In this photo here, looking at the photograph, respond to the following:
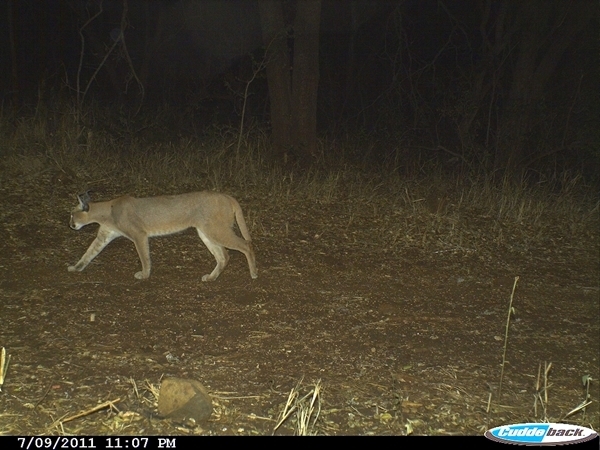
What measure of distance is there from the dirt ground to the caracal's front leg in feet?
0.35

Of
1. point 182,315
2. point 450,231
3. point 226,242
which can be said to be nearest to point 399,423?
point 182,315

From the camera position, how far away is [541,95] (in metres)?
11.9

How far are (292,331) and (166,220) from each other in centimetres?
176

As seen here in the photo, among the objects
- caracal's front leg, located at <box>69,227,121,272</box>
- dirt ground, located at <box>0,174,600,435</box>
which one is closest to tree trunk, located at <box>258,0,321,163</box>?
dirt ground, located at <box>0,174,600,435</box>

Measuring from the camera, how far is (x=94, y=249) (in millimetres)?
6160

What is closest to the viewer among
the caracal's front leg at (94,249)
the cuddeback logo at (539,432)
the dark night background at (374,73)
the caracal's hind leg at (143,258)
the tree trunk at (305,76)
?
the cuddeback logo at (539,432)

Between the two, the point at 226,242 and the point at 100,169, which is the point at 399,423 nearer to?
the point at 226,242

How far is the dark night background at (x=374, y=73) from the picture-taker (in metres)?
11.5

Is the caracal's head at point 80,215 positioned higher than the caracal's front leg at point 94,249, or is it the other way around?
the caracal's head at point 80,215

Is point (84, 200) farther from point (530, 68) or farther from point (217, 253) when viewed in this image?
point (530, 68)

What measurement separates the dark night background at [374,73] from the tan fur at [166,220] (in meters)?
4.02

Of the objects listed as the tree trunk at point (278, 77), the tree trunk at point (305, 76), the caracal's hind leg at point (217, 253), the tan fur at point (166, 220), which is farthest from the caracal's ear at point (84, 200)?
the tree trunk at point (305, 76)

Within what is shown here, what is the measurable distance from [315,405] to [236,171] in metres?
5.76

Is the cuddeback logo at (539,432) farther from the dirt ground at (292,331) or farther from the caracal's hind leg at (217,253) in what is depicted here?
the caracal's hind leg at (217,253)
